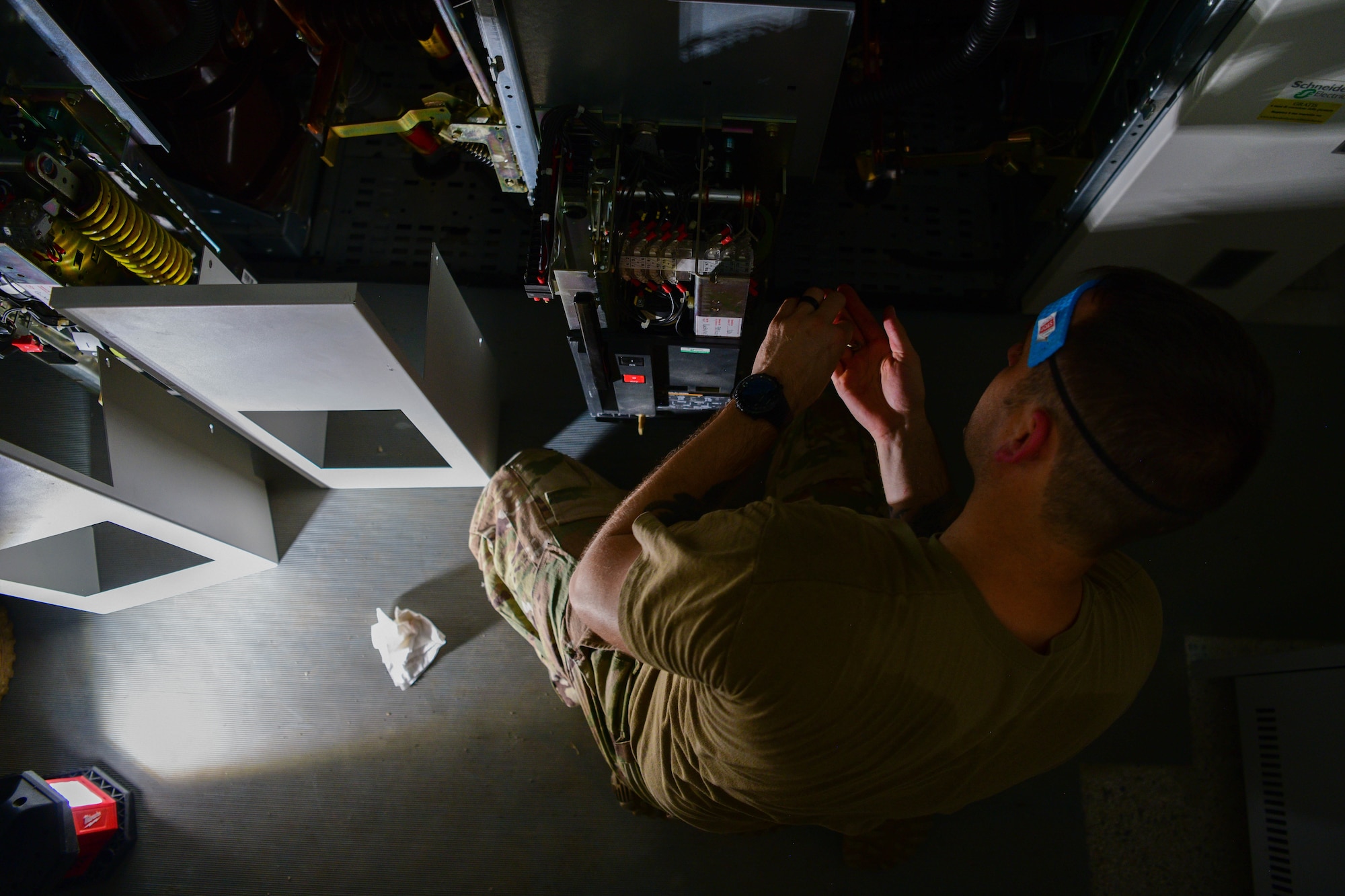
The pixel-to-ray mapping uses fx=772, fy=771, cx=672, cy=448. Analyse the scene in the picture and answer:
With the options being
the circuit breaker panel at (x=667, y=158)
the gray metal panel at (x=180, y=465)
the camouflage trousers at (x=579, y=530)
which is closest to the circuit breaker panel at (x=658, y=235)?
the circuit breaker panel at (x=667, y=158)

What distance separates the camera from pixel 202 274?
1.58 meters

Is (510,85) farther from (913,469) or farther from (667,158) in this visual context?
(913,469)

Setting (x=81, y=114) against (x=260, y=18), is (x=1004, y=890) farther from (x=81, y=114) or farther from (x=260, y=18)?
(x=260, y=18)

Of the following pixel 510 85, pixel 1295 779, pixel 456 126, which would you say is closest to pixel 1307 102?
pixel 1295 779

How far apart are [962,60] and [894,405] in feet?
2.61

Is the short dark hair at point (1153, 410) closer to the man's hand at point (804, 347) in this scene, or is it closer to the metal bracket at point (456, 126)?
the man's hand at point (804, 347)

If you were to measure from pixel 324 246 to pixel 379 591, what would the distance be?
0.96 metres

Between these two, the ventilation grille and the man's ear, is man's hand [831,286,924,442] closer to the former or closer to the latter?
the man's ear

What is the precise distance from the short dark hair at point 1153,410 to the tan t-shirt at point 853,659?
16cm

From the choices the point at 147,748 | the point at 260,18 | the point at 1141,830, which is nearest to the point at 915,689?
the point at 1141,830

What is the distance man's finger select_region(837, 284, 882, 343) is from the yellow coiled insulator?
1233mm

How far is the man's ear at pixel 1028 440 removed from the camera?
0.85 meters

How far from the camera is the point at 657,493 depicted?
1.03 meters

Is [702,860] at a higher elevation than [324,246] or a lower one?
lower
